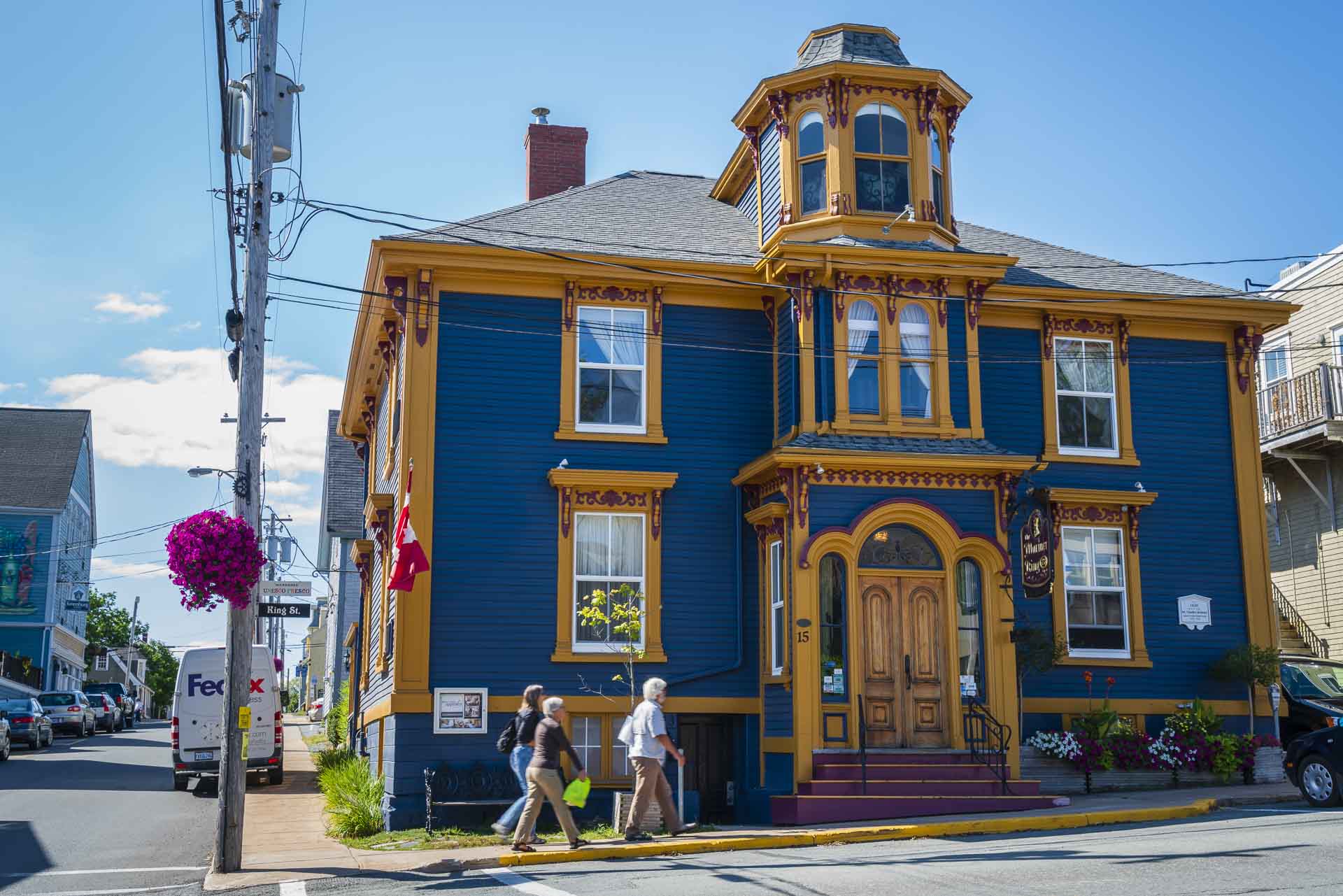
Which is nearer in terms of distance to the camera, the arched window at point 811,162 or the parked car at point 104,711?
the arched window at point 811,162

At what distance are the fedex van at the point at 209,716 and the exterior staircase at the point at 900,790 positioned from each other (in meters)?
11.5

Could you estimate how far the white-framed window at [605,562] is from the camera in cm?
1858

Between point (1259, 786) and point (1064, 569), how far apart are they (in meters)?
4.06

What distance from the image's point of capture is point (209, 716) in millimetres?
24031

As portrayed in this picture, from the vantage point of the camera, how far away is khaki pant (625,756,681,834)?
47.2ft

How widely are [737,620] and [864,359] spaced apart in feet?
13.7

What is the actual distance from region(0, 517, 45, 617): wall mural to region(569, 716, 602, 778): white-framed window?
1753 inches

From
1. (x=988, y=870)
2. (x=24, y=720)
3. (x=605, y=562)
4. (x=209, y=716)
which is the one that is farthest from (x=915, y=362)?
(x=24, y=720)

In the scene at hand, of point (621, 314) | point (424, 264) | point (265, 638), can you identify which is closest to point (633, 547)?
→ point (621, 314)

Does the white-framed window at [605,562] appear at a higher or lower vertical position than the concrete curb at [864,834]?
higher

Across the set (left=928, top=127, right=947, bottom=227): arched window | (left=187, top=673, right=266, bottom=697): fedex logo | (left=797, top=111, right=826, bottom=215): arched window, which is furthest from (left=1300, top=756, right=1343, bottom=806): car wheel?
(left=187, top=673, right=266, bottom=697): fedex logo

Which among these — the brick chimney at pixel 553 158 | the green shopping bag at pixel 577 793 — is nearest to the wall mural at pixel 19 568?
the brick chimney at pixel 553 158

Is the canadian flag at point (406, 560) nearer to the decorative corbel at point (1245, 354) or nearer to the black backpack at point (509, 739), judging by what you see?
the black backpack at point (509, 739)

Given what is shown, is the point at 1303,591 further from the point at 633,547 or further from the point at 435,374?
the point at 435,374
